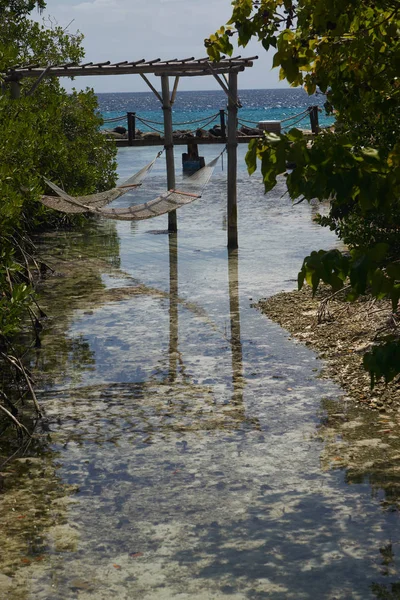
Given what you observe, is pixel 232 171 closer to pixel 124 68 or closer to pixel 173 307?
pixel 124 68

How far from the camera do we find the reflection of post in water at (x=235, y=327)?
699 centimetres

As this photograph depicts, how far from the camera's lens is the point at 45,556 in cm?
441

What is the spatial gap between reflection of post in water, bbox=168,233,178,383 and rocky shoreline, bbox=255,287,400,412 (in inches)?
38.0

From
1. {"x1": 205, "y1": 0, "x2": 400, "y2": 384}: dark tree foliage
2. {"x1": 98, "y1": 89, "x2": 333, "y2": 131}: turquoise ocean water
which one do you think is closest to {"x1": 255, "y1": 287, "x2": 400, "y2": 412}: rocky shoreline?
{"x1": 205, "y1": 0, "x2": 400, "y2": 384}: dark tree foliage

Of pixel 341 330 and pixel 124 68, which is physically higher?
pixel 124 68

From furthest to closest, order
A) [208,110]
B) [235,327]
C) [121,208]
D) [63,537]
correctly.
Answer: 1. [208,110]
2. [121,208]
3. [235,327]
4. [63,537]

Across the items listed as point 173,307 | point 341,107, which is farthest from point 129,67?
point 341,107

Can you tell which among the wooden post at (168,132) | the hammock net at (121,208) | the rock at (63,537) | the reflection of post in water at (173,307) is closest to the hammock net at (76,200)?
the hammock net at (121,208)

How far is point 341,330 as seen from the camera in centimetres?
835

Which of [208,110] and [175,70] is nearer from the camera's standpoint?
[175,70]

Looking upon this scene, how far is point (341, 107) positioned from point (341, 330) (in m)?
3.89

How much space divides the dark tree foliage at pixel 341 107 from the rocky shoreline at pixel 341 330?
1.31 meters

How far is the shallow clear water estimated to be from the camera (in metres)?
4.23

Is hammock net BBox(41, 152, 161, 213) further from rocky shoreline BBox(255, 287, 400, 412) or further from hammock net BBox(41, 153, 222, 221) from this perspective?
rocky shoreline BBox(255, 287, 400, 412)
